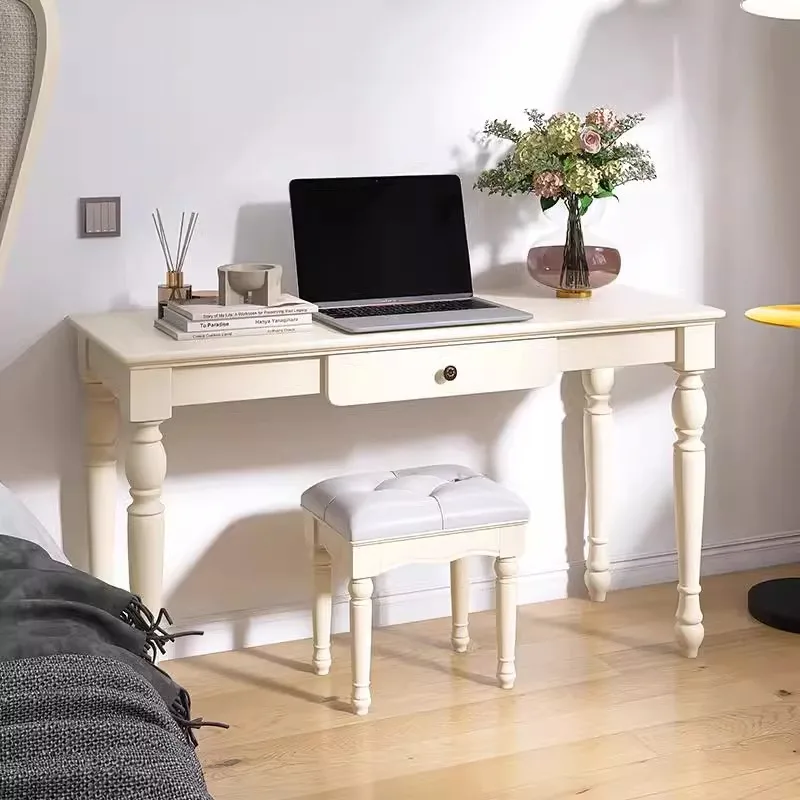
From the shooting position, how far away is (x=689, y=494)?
262 cm

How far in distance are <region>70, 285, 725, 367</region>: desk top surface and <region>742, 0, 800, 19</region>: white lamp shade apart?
2.15 ft

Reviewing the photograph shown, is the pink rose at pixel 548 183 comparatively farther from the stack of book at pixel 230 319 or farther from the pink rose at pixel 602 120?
the stack of book at pixel 230 319

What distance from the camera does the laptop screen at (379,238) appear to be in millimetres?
2527

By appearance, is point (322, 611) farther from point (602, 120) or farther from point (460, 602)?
point (602, 120)

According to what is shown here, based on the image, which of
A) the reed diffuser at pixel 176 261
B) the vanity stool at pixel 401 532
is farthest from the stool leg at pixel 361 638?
the reed diffuser at pixel 176 261


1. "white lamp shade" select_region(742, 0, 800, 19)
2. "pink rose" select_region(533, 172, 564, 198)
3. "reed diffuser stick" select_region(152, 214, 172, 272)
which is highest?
"white lamp shade" select_region(742, 0, 800, 19)

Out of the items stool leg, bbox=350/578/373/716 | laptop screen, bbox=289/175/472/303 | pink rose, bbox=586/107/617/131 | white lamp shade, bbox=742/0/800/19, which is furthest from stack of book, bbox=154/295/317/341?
white lamp shade, bbox=742/0/800/19

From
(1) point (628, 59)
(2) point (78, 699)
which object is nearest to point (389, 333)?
(1) point (628, 59)

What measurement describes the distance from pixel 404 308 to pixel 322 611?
64 cm

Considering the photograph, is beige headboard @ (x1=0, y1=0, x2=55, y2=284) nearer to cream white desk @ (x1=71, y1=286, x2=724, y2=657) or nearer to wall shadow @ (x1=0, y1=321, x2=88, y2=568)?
cream white desk @ (x1=71, y1=286, x2=724, y2=657)

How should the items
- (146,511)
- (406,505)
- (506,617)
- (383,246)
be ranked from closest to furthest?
1. (146,511)
2. (406,505)
3. (506,617)
4. (383,246)

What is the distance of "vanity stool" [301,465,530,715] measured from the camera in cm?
229

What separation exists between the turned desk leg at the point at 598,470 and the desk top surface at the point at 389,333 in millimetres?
276

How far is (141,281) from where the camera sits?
2.54m
